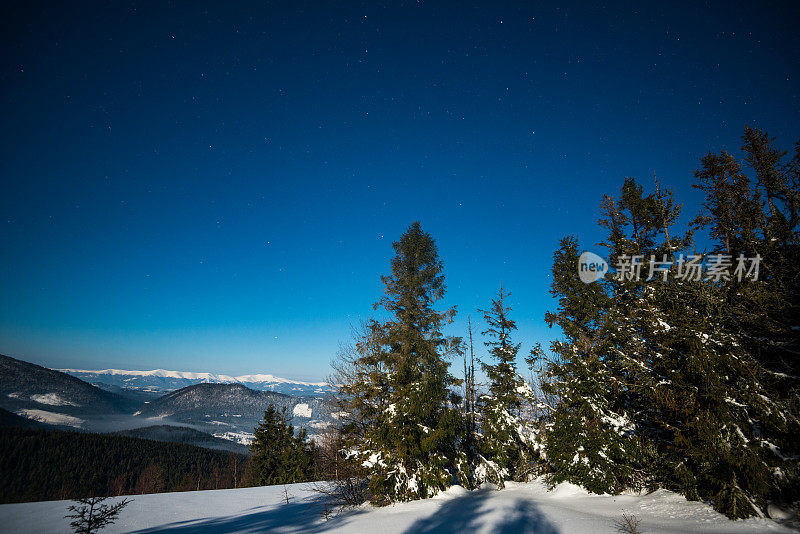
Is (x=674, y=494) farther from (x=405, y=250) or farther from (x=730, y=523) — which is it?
(x=405, y=250)

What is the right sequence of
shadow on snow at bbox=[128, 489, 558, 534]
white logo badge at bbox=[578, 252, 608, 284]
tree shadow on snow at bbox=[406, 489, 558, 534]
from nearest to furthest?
tree shadow on snow at bbox=[406, 489, 558, 534] < shadow on snow at bbox=[128, 489, 558, 534] < white logo badge at bbox=[578, 252, 608, 284]

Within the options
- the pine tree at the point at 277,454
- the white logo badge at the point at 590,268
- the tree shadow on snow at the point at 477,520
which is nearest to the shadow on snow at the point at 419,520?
the tree shadow on snow at the point at 477,520

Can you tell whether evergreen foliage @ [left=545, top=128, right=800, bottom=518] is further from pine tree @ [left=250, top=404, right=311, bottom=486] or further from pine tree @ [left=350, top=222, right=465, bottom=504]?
pine tree @ [left=250, top=404, right=311, bottom=486]

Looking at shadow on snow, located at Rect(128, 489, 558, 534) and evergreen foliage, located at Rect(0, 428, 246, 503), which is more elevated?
shadow on snow, located at Rect(128, 489, 558, 534)

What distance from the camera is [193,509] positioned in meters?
16.7

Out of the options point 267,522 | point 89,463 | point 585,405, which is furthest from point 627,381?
point 89,463

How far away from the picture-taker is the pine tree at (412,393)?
44.5 ft

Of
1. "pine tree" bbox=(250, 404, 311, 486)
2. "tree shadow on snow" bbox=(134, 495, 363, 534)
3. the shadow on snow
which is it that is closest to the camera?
the shadow on snow

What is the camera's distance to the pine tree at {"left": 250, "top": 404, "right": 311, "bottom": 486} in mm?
35406

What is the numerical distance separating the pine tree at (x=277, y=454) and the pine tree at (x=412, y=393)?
26.6 metres

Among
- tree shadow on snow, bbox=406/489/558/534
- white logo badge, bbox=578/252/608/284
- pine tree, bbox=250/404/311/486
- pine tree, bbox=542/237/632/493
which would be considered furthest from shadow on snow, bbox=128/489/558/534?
pine tree, bbox=250/404/311/486

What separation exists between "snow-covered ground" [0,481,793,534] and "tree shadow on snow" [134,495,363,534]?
4cm

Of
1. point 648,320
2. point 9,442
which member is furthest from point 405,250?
point 9,442

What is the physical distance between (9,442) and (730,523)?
171 m
